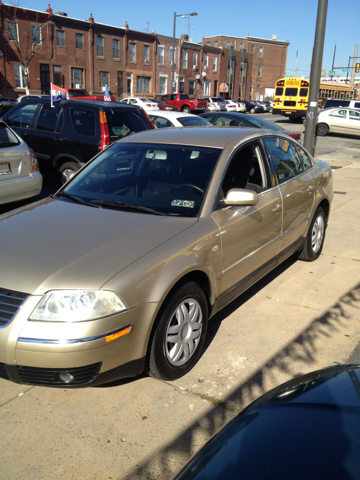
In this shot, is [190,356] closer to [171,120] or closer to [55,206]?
[55,206]

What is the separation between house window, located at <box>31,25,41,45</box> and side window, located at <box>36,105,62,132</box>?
3519 cm

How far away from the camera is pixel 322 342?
3.79 meters

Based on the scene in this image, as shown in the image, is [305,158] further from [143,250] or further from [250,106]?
[250,106]

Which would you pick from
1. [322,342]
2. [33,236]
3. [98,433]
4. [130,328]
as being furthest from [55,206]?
[322,342]

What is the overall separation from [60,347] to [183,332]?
3.10 feet

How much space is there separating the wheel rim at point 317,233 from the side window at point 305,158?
0.65 m

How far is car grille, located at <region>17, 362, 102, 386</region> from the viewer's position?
8.52 feet

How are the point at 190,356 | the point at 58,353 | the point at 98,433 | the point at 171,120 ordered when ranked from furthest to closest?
the point at 171,120
the point at 190,356
the point at 98,433
the point at 58,353

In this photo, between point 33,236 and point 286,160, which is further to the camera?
point 286,160

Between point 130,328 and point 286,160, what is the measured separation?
292 centimetres

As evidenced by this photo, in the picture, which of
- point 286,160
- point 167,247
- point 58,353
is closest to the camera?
point 58,353

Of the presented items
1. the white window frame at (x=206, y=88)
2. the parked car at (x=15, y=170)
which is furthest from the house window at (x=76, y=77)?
the parked car at (x=15, y=170)

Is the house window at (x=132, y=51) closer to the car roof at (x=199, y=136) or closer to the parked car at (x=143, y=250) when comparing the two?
the parked car at (x=143, y=250)

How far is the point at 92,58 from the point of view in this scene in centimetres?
4447
